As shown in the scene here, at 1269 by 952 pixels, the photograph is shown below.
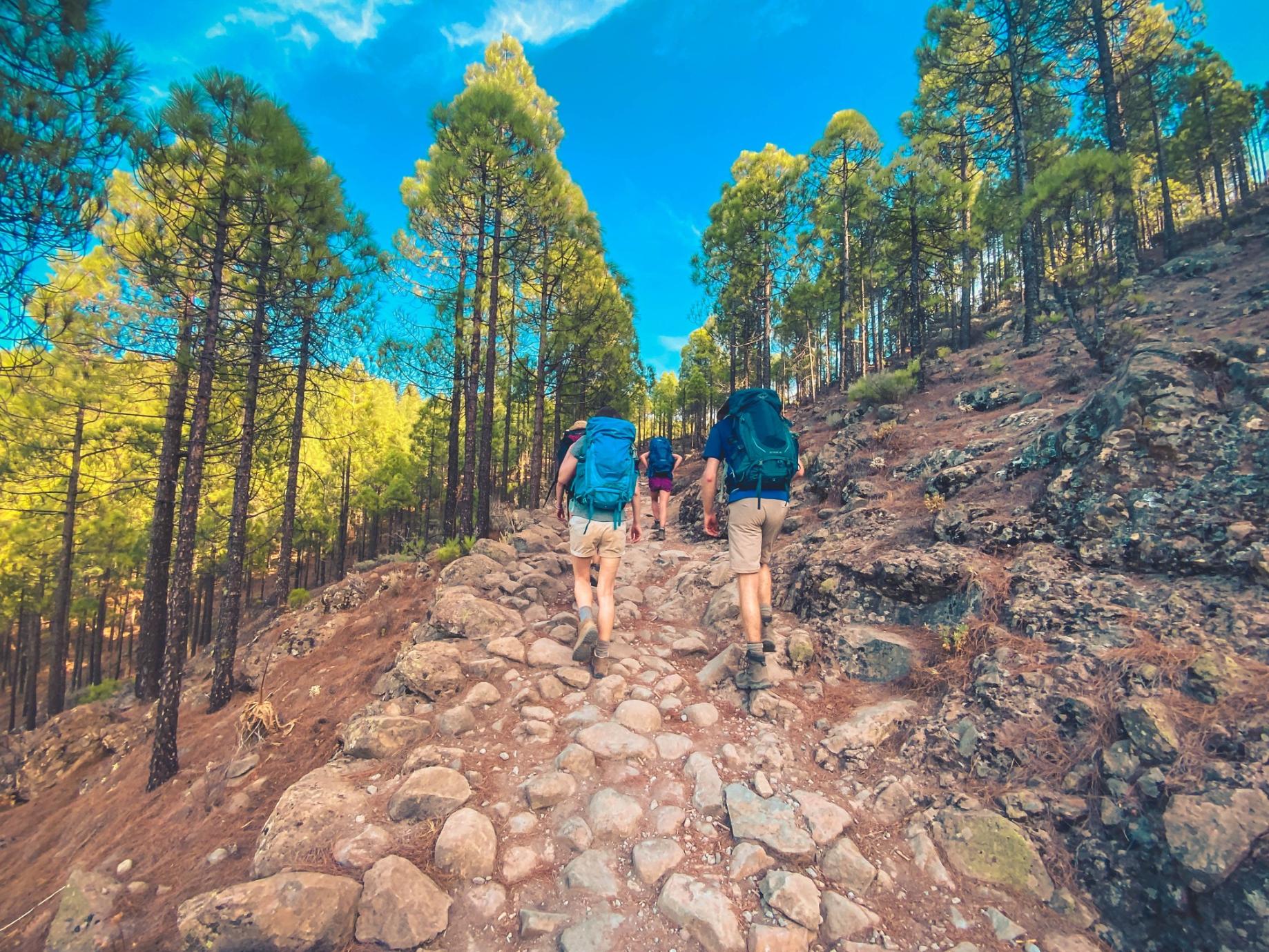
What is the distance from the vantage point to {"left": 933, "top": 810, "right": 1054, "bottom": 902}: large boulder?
2.53 meters

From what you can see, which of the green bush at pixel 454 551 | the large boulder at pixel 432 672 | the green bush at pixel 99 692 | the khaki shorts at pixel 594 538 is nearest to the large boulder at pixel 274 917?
the large boulder at pixel 432 672

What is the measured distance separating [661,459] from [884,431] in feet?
15.2

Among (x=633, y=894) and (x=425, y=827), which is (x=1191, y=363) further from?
(x=425, y=827)

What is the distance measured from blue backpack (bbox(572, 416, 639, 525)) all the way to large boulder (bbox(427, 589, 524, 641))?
1849 millimetres

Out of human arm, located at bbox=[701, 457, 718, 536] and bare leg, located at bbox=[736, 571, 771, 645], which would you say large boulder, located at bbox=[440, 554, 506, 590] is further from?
bare leg, located at bbox=[736, 571, 771, 645]

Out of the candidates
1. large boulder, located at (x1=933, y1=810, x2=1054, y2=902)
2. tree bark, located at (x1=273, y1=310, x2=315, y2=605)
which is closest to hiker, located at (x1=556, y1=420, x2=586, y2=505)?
large boulder, located at (x1=933, y1=810, x2=1054, y2=902)

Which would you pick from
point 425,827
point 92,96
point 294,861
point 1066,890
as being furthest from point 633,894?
point 92,96

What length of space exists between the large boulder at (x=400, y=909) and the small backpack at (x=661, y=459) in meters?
7.93

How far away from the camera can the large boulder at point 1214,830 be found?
2125 mm

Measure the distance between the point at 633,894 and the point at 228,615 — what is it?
9083 mm

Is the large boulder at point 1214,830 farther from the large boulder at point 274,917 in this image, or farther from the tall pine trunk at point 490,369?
the tall pine trunk at point 490,369

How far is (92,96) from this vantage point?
4.86m

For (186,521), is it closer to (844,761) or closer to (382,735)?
(382,735)

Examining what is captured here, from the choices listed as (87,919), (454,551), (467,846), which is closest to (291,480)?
(454,551)
